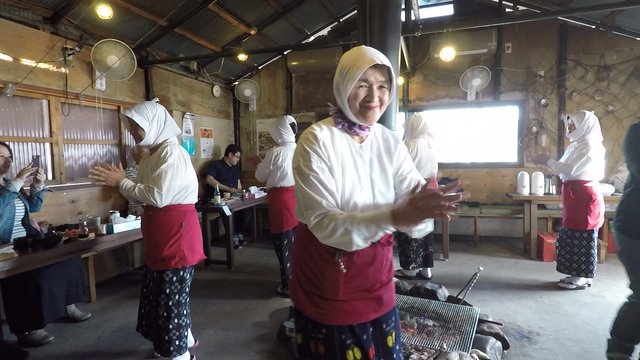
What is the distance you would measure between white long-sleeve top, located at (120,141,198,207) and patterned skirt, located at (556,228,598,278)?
13.2ft

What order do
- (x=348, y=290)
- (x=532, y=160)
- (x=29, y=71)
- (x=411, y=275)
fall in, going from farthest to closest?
(x=532, y=160) < (x=411, y=275) < (x=29, y=71) < (x=348, y=290)

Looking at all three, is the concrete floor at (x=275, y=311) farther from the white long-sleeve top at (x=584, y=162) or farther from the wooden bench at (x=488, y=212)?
the white long-sleeve top at (x=584, y=162)

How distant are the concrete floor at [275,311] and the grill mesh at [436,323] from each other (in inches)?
14.9

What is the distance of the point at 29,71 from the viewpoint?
3.46 m

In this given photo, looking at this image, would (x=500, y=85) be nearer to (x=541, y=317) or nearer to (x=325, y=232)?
(x=541, y=317)

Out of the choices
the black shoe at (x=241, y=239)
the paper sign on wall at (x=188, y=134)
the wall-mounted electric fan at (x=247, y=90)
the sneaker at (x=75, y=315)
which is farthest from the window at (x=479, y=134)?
the sneaker at (x=75, y=315)

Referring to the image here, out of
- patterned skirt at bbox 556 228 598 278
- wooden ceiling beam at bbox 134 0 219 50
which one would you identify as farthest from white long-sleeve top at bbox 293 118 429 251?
wooden ceiling beam at bbox 134 0 219 50

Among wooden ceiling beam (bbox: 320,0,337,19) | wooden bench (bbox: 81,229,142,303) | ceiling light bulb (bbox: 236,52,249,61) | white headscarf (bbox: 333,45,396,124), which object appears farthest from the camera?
wooden ceiling beam (bbox: 320,0,337,19)

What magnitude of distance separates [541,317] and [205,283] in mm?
3623

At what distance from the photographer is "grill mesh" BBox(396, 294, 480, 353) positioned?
2.51 meters

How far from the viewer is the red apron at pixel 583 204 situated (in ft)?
12.1

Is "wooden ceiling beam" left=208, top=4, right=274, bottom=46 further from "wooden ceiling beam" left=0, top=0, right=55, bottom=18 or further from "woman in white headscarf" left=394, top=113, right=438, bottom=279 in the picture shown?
"woman in white headscarf" left=394, top=113, right=438, bottom=279

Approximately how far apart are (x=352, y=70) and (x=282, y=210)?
2.74 m

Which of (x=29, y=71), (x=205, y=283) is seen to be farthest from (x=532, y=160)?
(x=29, y=71)
